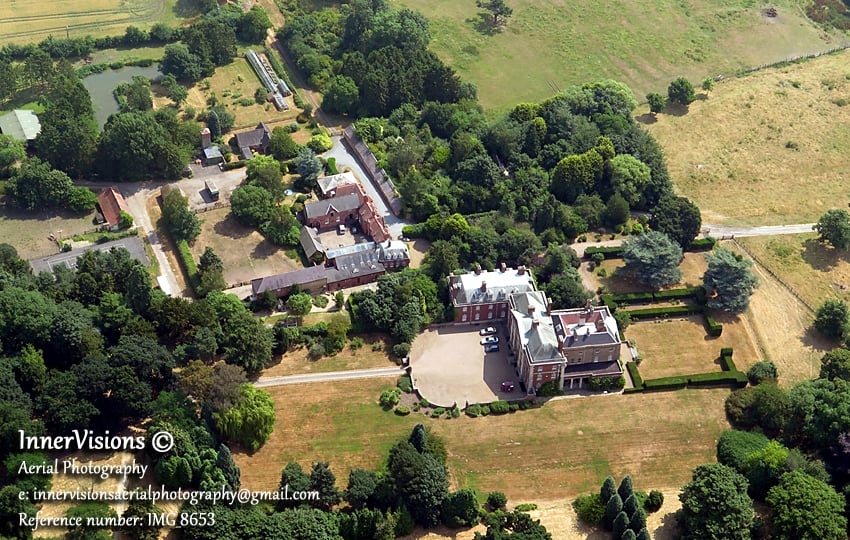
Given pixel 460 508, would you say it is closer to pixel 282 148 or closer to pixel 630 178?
pixel 630 178

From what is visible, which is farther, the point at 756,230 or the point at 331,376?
the point at 756,230

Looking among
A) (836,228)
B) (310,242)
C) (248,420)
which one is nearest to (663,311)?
(836,228)

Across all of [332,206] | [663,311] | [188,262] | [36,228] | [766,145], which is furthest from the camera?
[766,145]

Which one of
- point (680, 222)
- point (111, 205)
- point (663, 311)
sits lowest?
point (111, 205)

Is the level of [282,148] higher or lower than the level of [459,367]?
higher

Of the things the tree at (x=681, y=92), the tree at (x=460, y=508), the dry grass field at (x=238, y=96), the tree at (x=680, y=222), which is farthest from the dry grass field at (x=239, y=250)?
the tree at (x=681, y=92)

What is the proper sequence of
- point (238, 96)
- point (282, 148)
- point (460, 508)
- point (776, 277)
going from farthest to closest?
1. point (238, 96)
2. point (282, 148)
3. point (776, 277)
4. point (460, 508)

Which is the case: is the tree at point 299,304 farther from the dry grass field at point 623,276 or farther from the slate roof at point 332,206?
the dry grass field at point 623,276
